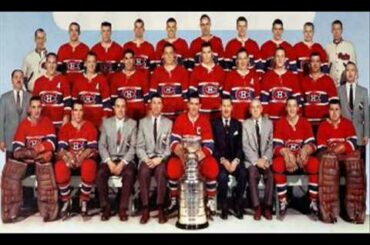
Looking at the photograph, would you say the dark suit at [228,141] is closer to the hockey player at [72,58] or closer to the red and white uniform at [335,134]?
the red and white uniform at [335,134]

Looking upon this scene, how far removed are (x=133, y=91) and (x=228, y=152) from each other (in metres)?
1.06

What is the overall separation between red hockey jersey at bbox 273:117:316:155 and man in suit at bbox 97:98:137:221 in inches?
50.0

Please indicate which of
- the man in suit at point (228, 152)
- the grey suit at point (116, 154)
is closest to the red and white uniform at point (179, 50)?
the man in suit at point (228, 152)

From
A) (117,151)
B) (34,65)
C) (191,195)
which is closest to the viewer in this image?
(191,195)

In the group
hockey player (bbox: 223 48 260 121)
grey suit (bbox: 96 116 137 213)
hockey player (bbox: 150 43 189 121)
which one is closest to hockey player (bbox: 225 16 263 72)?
hockey player (bbox: 223 48 260 121)

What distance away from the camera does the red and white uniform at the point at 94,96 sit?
562cm

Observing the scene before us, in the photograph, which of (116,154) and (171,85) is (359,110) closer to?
(171,85)

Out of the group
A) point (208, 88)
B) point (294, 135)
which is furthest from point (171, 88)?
point (294, 135)

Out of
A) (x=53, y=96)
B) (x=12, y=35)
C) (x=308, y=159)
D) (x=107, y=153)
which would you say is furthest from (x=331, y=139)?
(x=12, y=35)

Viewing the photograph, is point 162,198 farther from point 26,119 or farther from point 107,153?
point 26,119

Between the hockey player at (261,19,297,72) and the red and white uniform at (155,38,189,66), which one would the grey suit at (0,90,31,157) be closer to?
the red and white uniform at (155,38,189,66)

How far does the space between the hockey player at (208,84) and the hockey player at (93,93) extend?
2.62ft

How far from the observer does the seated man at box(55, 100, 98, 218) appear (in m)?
5.20

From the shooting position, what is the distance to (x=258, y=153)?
536 cm
